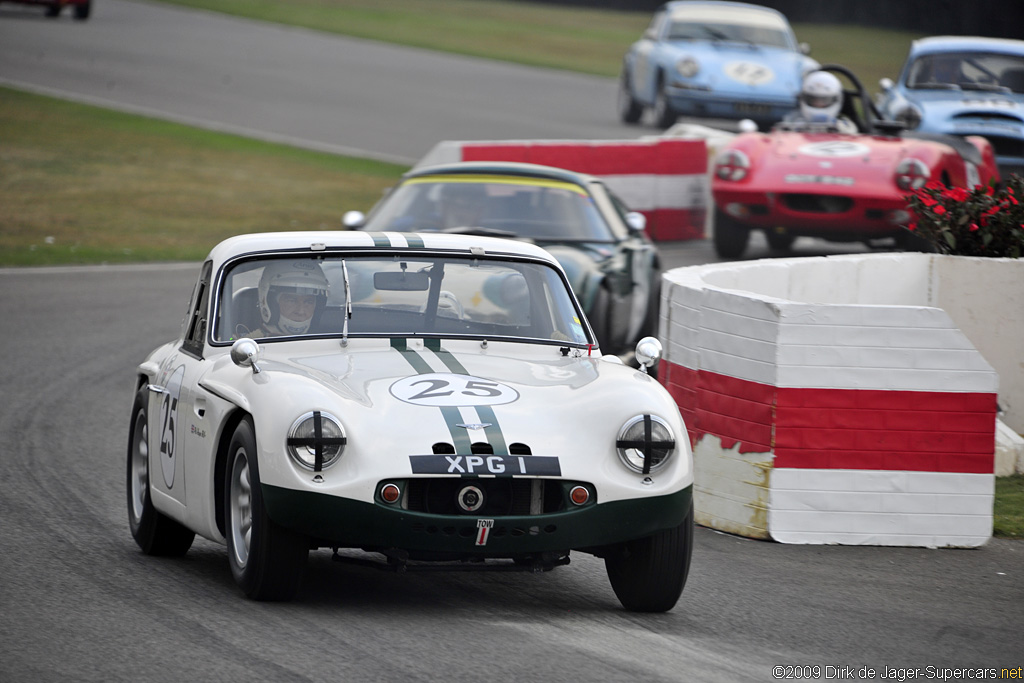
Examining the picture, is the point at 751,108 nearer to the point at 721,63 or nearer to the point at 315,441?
the point at 721,63

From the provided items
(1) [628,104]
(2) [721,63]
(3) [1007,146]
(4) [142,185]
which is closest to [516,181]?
(3) [1007,146]

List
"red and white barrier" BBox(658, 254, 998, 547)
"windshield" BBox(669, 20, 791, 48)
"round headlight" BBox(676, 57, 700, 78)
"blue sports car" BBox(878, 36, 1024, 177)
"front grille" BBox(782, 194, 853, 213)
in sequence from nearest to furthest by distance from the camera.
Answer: "red and white barrier" BBox(658, 254, 998, 547)
"front grille" BBox(782, 194, 853, 213)
"blue sports car" BBox(878, 36, 1024, 177)
"round headlight" BBox(676, 57, 700, 78)
"windshield" BBox(669, 20, 791, 48)

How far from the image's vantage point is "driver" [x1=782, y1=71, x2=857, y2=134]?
15.8m

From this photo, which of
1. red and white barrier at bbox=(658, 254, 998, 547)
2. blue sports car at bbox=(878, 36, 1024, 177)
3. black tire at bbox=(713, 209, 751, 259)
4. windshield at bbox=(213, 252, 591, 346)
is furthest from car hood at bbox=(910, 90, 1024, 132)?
windshield at bbox=(213, 252, 591, 346)

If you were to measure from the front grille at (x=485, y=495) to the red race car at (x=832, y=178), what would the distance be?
905 centimetres

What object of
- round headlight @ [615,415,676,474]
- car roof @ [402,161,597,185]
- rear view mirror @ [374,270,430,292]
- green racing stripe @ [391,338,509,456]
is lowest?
car roof @ [402,161,597,185]

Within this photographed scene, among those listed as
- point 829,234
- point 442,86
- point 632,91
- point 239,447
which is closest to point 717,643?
point 239,447

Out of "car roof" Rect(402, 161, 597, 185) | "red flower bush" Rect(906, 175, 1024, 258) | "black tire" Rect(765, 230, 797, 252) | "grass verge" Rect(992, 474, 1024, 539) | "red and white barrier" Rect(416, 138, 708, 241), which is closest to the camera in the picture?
"grass verge" Rect(992, 474, 1024, 539)

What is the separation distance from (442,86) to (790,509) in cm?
2612

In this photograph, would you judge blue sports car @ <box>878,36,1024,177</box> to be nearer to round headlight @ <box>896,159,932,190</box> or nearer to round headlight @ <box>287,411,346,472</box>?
round headlight @ <box>896,159,932,190</box>

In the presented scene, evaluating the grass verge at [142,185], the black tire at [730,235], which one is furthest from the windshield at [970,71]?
the grass verge at [142,185]

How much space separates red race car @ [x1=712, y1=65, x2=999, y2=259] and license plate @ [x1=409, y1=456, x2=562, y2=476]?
29.7ft

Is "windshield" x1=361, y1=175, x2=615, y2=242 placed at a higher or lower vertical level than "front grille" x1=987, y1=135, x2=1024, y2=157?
higher

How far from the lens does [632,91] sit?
→ 2639 cm
